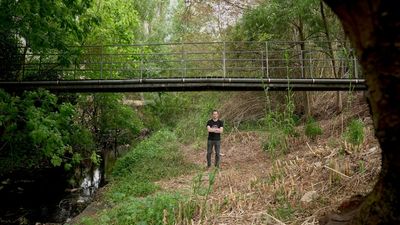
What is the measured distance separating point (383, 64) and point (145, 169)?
11702 mm

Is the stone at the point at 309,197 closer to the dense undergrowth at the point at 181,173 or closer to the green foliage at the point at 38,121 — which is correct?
the dense undergrowth at the point at 181,173

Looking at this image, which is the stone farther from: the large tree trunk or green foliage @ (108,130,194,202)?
green foliage @ (108,130,194,202)

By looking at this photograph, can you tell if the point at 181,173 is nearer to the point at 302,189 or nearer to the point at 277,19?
the point at 277,19

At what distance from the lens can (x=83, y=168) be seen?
18094 mm

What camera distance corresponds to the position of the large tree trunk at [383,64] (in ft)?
4.99

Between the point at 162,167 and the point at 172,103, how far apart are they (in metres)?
14.4

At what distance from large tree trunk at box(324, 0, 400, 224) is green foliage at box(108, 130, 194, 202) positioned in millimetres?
7402

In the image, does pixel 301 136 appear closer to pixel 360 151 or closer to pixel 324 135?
pixel 324 135

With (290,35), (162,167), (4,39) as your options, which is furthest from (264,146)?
(4,39)

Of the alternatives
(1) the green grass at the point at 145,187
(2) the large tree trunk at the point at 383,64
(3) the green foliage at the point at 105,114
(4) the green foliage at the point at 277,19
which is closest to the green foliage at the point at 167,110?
(1) the green grass at the point at 145,187

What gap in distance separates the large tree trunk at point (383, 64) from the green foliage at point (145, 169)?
24.3 feet

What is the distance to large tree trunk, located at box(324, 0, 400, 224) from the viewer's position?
152 cm

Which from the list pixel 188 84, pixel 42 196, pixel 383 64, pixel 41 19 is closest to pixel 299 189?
pixel 383 64

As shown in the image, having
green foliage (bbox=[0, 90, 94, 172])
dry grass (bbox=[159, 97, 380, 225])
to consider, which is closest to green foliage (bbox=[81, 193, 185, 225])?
dry grass (bbox=[159, 97, 380, 225])
